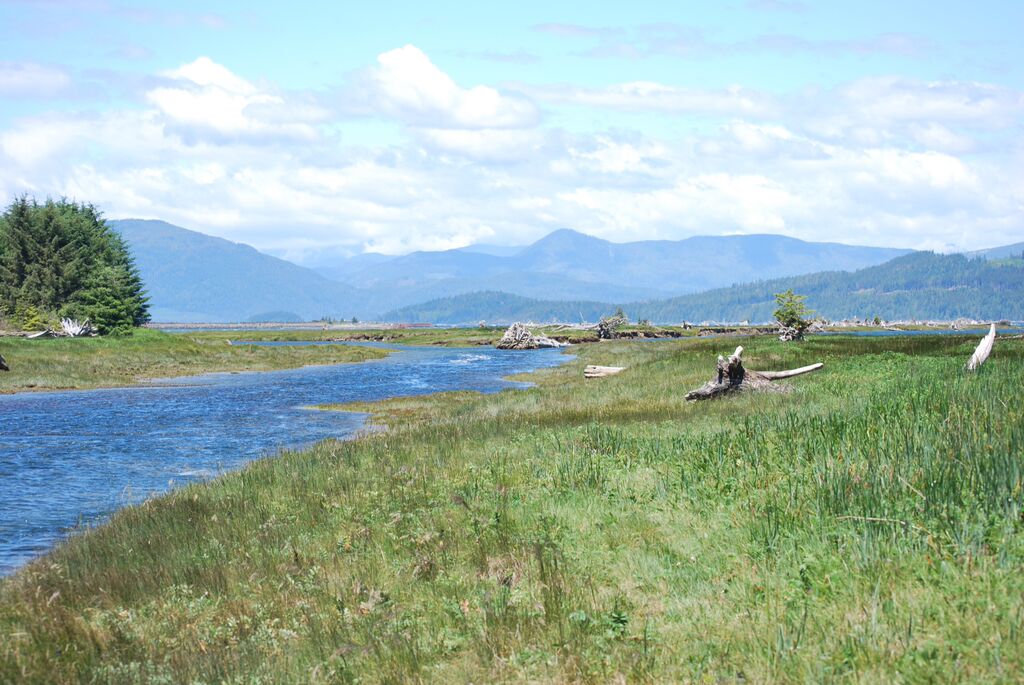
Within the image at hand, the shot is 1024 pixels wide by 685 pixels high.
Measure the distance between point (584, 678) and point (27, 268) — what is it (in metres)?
86.4

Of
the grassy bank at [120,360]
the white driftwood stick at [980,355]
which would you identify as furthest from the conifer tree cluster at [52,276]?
the white driftwood stick at [980,355]

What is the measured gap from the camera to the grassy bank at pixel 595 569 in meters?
6.90

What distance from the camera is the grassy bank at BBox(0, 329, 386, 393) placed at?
51.7m

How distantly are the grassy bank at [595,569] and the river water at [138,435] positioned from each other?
3081 millimetres

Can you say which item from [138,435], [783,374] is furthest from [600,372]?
[138,435]

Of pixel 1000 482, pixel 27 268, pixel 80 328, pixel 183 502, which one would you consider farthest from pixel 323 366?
pixel 1000 482

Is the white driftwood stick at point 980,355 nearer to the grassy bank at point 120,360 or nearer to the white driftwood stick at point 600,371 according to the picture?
the white driftwood stick at point 600,371

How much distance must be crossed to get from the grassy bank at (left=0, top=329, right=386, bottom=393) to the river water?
4952mm

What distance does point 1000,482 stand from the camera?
335 inches

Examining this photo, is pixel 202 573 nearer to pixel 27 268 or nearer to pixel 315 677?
pixel 315 677

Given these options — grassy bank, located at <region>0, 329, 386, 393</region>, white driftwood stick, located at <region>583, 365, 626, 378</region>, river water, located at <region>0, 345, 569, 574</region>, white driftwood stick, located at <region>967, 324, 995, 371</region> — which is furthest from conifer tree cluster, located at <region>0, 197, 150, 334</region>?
white driftwood stick, located at <region>967, 324, 995, 371</region>

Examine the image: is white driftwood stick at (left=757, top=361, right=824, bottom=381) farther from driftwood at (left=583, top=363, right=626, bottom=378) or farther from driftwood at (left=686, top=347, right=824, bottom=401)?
driftwood at (left=583, top=363, right=626, bottom=378)

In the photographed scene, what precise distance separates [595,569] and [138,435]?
80.9 feet

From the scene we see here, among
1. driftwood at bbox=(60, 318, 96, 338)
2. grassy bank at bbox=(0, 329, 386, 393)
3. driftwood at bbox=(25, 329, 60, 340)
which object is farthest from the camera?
driftwood at bbox=(60, 318, 96, 338)
